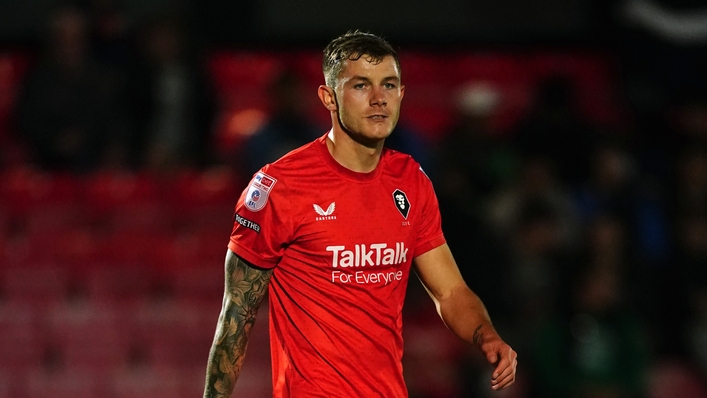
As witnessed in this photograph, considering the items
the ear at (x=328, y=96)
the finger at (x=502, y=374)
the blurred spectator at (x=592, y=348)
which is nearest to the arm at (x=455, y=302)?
the finger at (x=502, y=374)

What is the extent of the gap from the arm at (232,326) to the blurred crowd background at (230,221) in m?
3.12

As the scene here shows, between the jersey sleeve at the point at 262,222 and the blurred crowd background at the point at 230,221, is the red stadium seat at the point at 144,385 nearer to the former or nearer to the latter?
the blurred crowd background at the point at 230,221

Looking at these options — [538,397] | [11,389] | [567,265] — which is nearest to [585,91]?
[567,265]

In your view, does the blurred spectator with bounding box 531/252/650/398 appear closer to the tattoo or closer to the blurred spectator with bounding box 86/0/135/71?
the tattoo

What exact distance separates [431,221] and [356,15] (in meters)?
8.55

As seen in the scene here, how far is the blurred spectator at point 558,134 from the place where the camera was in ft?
29.2

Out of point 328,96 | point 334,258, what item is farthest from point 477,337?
point 328,96

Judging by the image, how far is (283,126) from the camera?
8367 mm

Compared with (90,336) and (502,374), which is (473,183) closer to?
(90,336)

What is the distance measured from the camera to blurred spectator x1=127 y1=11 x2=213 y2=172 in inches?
353

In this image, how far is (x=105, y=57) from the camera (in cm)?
915

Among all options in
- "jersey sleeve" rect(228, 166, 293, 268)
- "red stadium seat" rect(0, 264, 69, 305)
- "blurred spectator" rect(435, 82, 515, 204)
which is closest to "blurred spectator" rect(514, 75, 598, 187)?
"blurred spectator" rect(435, 82, 515, 204)

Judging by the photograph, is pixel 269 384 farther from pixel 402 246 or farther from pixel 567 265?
pixel 402 246

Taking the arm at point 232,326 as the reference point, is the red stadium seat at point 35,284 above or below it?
above
